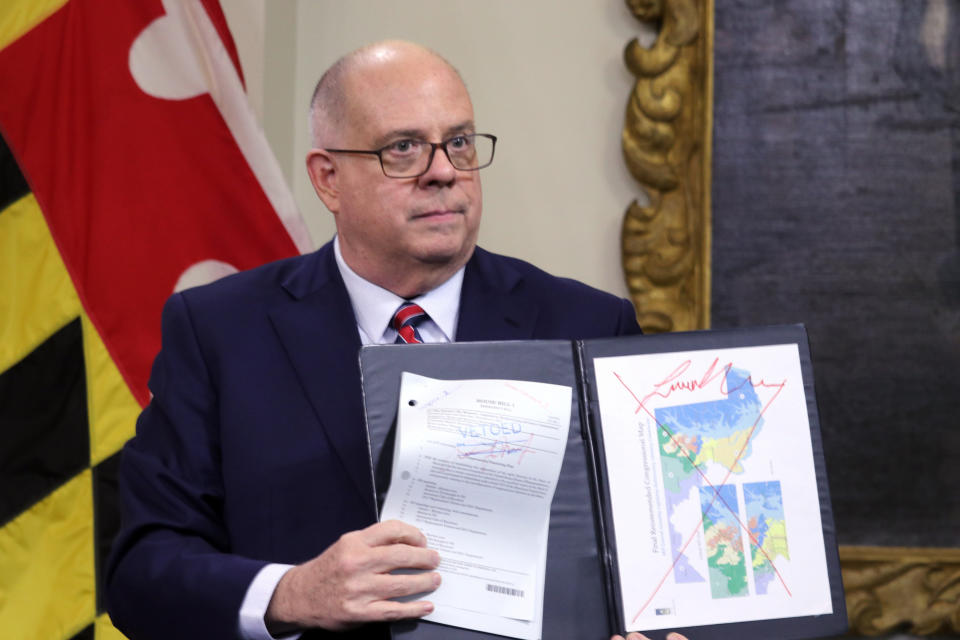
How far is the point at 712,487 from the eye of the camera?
1.34 metres

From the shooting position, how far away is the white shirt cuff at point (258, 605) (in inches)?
52.2

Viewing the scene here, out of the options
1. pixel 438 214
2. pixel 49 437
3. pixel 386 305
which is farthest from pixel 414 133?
pixel 49 437

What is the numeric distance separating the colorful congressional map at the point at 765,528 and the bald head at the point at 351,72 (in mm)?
775

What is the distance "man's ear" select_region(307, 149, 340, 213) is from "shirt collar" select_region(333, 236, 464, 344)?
0.13 metres

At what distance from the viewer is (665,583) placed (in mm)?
1304

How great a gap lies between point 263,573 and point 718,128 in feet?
5.80

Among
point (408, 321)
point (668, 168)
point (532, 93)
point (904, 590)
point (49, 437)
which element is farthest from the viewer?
point (532, 93)

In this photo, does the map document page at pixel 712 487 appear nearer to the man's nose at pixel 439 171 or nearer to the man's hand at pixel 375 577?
the man's hand at pixel 375 577

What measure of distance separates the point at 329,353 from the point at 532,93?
1431 mm

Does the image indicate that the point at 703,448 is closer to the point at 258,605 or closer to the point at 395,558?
the point at 395,558

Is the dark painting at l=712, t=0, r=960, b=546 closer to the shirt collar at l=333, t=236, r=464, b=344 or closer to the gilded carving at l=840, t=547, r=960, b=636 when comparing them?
the gilded carving at l=840, t=547, r=960, b=636

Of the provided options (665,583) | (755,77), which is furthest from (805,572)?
(755,77)

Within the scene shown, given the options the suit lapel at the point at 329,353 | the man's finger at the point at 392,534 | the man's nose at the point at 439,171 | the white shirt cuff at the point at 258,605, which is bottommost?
the white shirt cuff at the point at 258,605

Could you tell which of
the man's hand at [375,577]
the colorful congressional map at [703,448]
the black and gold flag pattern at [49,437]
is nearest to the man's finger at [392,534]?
the man's hand at [375,577]
